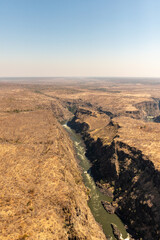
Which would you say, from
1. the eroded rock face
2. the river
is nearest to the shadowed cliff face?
the river

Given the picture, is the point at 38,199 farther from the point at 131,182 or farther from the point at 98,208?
the point at 131,182

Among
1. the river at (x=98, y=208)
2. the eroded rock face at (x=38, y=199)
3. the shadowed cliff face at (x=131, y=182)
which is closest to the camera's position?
the eroded rock face at (x=38, y=199)

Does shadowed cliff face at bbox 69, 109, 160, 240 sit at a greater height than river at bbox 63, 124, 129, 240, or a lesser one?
greater

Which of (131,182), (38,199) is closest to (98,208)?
(131,182)

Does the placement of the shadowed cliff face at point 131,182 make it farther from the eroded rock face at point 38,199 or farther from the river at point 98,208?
the eroded rock face at point 38,199

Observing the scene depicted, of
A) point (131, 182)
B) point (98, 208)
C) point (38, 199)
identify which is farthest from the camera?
point (131, 182)

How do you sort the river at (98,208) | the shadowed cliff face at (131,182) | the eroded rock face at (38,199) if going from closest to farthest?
the eroded rock face at (38,199) → the shadowed cliff face at (131,182) → the river at (98,208)

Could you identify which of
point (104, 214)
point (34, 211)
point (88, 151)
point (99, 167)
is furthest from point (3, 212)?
point (88, 151)

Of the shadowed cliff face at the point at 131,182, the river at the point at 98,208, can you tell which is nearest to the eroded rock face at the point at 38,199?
the river at the point at 98,208

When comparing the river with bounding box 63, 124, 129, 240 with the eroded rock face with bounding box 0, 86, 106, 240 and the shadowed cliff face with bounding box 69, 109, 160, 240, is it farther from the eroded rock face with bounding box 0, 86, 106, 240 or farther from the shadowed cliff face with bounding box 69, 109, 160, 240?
the eroded rock face with bounding box 0, 86, 106, 240
